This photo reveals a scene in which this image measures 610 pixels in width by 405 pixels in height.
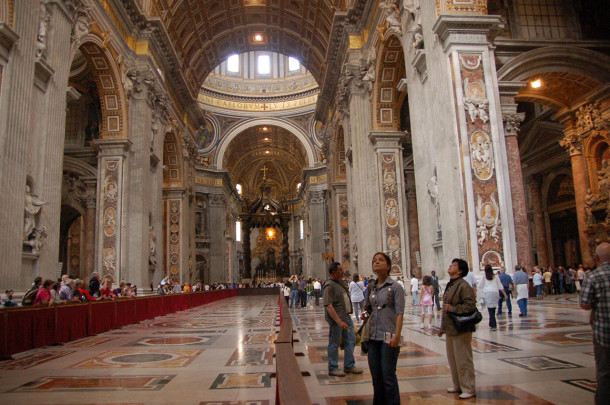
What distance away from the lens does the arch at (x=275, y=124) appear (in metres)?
43.6

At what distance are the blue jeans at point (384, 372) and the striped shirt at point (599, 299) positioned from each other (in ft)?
4.39

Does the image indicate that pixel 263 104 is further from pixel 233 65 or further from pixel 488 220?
pixel 488 220

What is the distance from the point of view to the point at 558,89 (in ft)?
50.2

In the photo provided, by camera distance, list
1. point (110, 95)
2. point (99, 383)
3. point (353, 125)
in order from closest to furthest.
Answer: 1. point (99, 383)
2. point (110, 95)
3. point (353, 125)

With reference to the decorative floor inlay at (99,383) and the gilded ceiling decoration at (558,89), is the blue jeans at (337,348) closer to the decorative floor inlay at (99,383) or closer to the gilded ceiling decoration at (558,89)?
the decorative floor inlay at (99,383)

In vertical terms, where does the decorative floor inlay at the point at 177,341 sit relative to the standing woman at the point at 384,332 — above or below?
below

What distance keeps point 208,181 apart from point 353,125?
83.1 feet

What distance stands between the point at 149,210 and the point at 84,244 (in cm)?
267

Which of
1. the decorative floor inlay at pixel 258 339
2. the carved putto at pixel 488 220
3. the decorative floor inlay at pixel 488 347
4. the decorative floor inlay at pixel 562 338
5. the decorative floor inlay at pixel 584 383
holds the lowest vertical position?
the decorative floor inlay at pixel 258 339

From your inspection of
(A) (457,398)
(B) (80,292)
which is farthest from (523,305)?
(B) (80,292)

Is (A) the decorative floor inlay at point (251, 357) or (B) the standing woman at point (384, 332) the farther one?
(A) the decorative floor inlay at point (251, 357)

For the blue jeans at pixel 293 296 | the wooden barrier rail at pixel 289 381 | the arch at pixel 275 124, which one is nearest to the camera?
the wooden barrier rail at pixel 289 381

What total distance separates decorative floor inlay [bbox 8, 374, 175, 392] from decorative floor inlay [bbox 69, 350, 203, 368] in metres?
0.69

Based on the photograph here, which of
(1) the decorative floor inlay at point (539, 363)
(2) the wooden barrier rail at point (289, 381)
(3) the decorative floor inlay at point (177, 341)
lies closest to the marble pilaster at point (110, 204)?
(3) the decorative floor inlay at point (177, 341)
